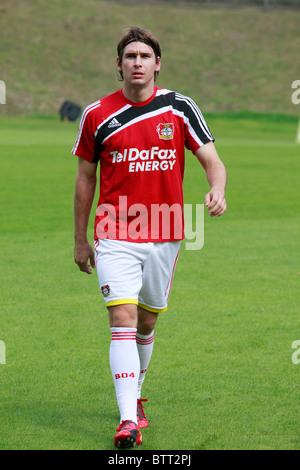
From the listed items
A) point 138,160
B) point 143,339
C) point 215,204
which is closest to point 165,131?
point 138,160

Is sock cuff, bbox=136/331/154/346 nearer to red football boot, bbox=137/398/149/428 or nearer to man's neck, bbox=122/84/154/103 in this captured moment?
red football boot, bbox=137/398/149/428

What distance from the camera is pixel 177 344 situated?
20.5 ft

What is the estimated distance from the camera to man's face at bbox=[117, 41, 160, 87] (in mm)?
4383

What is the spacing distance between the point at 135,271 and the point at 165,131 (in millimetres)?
840

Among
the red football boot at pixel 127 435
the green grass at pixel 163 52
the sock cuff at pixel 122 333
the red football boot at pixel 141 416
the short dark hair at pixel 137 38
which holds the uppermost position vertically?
the green grass at pixel 163 52

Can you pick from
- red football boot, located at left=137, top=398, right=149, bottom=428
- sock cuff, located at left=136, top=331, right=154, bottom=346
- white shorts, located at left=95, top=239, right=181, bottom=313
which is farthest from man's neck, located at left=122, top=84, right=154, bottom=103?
red football boot, located at left=137, top=398, right=149, bottom=428

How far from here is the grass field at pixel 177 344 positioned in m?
4.42

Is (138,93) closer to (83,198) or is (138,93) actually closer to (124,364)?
(83,198)

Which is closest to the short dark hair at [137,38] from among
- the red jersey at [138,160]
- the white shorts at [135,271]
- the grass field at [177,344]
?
the red jersey at [138,160]

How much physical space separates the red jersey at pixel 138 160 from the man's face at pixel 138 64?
0.14 metres

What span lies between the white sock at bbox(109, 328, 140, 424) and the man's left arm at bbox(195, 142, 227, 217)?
0.85 m

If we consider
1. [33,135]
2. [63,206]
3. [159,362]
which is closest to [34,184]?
[63,206]

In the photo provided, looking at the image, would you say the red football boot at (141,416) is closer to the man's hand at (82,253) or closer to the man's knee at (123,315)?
the man's knee at (123,315)

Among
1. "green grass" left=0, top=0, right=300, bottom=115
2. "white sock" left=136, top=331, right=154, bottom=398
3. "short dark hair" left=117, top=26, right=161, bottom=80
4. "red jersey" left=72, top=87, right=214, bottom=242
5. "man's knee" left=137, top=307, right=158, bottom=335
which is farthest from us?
"green grass" left=0, top=0, right=300, bottom=115
